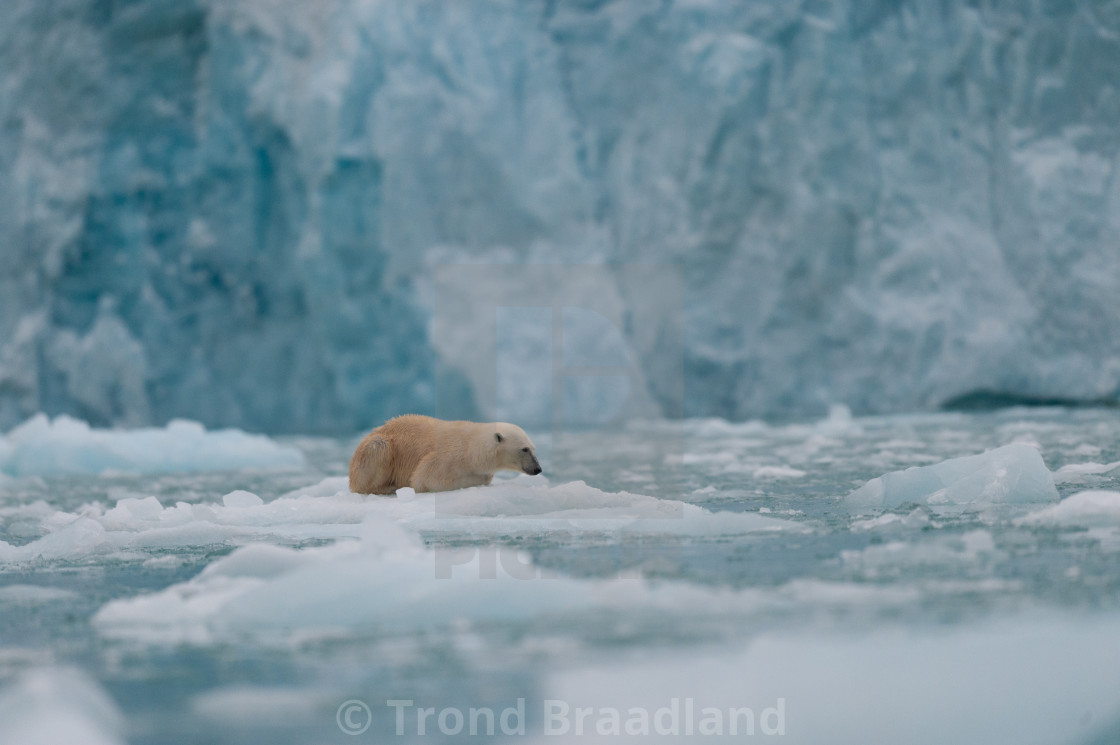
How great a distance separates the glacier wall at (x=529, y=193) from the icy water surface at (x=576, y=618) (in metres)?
7.53

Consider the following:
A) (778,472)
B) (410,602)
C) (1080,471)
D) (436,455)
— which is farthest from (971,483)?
(410,602)

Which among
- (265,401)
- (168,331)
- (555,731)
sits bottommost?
(555,731)

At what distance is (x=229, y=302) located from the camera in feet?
38.1

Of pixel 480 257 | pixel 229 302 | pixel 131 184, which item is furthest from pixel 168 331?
pixel 480 257

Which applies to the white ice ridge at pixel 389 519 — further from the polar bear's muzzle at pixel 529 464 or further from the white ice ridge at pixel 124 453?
the white ice ridge at pixel 124 453

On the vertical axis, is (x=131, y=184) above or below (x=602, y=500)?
above

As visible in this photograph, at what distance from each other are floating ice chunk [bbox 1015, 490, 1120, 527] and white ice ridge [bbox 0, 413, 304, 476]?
16.5ft

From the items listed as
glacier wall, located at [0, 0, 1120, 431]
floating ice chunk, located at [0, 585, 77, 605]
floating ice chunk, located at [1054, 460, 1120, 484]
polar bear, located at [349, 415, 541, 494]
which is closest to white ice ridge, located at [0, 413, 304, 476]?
polar bear, located at [349, 415, 541, 494]

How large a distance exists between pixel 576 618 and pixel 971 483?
80.3 inches

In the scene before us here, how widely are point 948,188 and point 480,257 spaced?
16.0 ft

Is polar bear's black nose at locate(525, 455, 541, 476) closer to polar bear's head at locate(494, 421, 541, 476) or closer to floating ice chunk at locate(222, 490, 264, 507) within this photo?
polar bear's head at locate(494, 421, 541, 476)

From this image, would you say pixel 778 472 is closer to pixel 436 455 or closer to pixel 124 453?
pixel 436 455

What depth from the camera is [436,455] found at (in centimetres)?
400

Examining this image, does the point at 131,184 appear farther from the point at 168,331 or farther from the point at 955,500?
the point at 955,500
